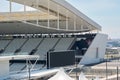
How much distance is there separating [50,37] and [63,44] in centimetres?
349

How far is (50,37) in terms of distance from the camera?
5519 centimetres

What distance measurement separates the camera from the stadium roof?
37484 millimetres

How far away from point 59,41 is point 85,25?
5.33 meters

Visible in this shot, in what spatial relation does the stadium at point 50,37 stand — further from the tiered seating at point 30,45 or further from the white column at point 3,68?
the white column at point 3,68

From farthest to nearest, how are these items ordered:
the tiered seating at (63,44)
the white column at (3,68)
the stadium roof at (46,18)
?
1. the tiered seating at (63,44)
2. the stadium roof at (46,18)
3. the white column at (3,68)

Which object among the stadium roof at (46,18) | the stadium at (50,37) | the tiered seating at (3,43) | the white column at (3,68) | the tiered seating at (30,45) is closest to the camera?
the white column at (3,68)

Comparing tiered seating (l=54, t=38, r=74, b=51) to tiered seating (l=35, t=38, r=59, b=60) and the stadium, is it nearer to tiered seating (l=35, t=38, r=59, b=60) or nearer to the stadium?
the stadium

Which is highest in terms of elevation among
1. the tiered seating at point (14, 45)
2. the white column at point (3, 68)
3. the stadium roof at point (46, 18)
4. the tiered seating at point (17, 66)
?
the stadium roof at point (46, 18)

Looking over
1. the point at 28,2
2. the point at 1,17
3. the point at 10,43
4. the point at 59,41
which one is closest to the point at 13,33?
the point at 10,43

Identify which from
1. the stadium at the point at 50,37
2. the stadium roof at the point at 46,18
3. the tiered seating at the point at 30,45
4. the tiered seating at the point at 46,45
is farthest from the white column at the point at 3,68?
the tiered seating at the point at 30,45

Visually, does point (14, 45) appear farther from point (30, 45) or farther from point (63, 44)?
point (63, 44)

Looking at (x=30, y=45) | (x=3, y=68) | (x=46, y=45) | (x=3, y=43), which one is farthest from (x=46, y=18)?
(x=3, y=68)

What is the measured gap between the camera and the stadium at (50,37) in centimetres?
4075

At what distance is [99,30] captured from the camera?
2103 inches
